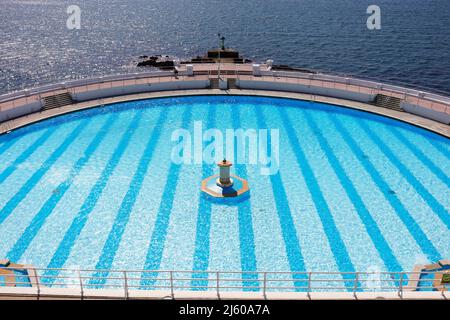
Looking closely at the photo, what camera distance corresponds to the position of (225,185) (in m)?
18.8

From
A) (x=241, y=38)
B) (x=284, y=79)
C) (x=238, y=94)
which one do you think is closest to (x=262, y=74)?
(x=284, y=79)

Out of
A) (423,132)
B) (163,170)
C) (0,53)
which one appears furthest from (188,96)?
(0,53)

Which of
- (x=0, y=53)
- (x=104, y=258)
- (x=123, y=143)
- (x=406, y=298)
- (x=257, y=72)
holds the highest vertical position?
(x=0, y=53)

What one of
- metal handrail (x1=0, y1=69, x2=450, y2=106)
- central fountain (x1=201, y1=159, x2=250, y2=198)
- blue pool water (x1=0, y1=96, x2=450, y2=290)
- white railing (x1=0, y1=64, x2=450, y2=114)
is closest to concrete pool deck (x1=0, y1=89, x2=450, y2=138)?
blue pool water (x1=0, y1=96, x2=450, y2=290)

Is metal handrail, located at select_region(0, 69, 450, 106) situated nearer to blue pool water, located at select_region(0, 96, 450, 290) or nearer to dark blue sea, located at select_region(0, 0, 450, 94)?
blue pool water, located at select_region(0, 96, 450, 290)

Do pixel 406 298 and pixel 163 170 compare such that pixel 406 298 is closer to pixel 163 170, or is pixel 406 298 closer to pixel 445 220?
pixel 445 220

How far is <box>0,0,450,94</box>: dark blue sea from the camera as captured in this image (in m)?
50.2

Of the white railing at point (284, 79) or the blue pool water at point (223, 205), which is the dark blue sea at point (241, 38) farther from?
the blue pool water at point (223, 205)

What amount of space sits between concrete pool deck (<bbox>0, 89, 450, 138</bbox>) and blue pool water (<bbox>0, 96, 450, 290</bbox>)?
51 centimetres

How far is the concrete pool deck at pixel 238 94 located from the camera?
78.7 feet

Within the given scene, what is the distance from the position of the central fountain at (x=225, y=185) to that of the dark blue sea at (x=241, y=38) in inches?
754

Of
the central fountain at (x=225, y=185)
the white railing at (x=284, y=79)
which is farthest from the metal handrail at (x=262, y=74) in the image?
the central fountain at (x=225, y=185)

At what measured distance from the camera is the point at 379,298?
9.62 meters

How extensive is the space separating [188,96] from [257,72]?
6324 mm
